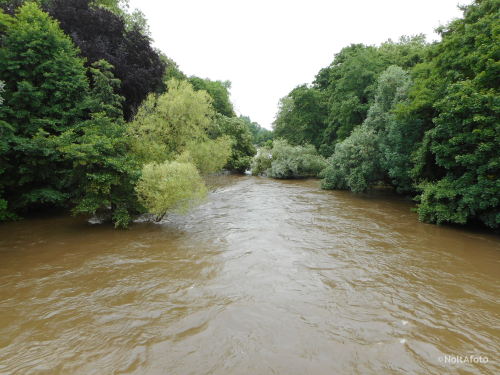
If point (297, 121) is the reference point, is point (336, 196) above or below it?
below

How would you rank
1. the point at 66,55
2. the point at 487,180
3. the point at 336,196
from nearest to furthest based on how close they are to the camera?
the point at 487,180 → the point at 66,55 → the point at 336,196

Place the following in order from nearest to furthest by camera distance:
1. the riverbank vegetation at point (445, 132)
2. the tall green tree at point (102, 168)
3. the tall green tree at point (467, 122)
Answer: the tall green tree at point (467, 122)
the riverbank vegetation at point (445, 132)
the tall green tree at point (102, 168)

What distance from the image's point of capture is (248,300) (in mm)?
7305

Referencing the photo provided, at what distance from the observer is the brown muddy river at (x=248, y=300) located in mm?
5277

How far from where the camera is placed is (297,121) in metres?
40.7

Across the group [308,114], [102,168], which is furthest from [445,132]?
[308,114]

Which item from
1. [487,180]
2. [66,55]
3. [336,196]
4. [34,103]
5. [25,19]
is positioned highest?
[25,19]

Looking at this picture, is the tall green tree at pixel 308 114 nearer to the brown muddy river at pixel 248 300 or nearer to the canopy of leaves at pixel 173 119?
the canopy of leaves at pixel 173 119

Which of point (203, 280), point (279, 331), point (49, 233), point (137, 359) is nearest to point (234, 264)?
point (203, 280)

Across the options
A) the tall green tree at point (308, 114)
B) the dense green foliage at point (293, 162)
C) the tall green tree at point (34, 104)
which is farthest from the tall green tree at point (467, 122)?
the tall green tree at point (308, 114)

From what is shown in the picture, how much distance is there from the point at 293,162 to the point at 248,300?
83.9ft

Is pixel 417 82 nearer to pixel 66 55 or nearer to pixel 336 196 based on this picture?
pixel 336 196

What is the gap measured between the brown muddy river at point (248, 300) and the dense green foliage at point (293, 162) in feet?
60.9

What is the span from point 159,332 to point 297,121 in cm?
3806
